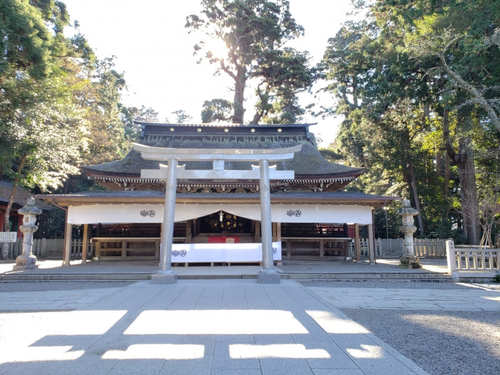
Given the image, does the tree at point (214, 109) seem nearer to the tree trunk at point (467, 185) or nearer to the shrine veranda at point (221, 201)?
the shrine veranda at point (221, 201)

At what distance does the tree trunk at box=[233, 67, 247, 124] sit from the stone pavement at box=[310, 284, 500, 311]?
19600 mm

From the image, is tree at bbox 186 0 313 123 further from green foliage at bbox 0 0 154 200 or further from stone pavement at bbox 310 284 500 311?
stone pavement at bbox 310 284 500 311

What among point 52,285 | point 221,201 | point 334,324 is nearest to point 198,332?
point 334,324

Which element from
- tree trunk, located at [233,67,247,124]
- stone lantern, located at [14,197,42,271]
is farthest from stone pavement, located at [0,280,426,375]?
tree trunk, located at [233,67,247,124]

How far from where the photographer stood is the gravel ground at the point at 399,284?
8.55 metres

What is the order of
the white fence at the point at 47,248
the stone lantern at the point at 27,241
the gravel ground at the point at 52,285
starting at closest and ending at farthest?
the gravel ground at the point at 52,285 → the stone lantern at the point at 27,241 → the white fence at the point at 47,248

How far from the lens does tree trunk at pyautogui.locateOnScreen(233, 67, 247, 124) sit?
2538 centimetres

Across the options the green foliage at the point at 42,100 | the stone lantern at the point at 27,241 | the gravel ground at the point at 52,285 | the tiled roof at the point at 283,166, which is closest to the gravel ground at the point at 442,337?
the gravel ground at the point at 52,285

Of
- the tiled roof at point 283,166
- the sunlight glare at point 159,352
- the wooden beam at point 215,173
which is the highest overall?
the tiled roof at point 283,166

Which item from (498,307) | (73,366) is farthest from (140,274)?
(498,307)

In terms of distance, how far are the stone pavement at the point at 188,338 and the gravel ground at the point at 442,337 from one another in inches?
12.7

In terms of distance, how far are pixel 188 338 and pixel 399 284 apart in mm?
7485

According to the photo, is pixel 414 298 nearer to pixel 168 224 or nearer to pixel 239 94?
pixel 168 224

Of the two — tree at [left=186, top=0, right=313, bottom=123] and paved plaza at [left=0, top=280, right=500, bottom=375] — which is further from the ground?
tree at [left=186, top=0, right=313, bottom=123]
